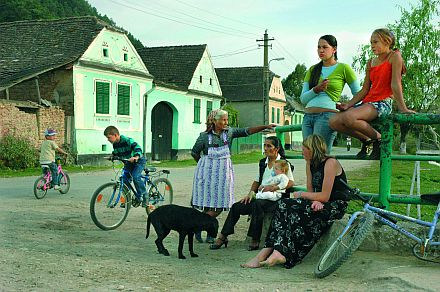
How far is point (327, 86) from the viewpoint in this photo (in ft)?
19.7

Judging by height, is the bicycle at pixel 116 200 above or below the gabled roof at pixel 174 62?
below

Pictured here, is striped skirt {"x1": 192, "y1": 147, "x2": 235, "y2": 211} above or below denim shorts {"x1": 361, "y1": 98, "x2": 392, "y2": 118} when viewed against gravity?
below

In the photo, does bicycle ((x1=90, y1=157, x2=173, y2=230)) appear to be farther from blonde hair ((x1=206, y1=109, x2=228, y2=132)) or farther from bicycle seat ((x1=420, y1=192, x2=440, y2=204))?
bicycle seat ((x1=420, y1=192, x2=440, y2=204))

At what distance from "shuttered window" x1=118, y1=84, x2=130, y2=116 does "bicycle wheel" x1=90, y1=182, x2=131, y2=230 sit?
1940 cm

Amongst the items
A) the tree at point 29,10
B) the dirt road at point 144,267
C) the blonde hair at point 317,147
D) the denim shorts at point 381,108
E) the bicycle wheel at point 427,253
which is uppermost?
the tree at point 29,10

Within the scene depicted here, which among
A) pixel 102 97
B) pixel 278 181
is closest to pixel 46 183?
pixel 278 181

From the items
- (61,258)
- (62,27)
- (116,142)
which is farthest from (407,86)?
(61,258)

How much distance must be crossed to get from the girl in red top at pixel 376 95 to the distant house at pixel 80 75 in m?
19.3

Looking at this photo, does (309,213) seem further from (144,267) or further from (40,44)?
(40,44)

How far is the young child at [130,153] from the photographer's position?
27.7ft

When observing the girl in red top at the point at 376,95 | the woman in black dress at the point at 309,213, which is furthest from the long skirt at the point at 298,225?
the girl in red top at the point at 376,95

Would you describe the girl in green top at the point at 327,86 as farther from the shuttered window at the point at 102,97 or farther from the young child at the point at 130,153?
the shuttered window at the point at 102,97

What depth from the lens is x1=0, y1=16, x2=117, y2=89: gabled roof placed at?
24.4m

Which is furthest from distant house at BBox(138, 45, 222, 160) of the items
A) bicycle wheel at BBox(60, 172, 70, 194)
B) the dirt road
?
the dirt road
